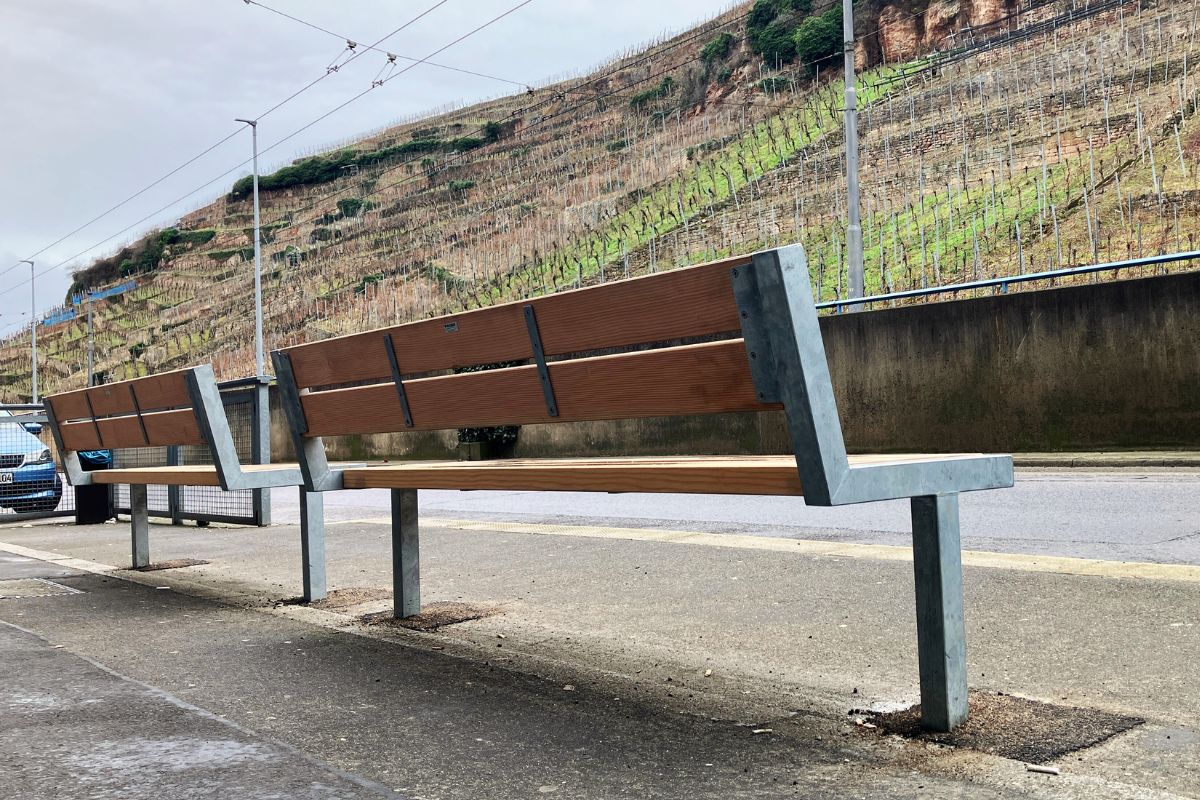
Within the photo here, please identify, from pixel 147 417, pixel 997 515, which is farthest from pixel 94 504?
pixel 997 515

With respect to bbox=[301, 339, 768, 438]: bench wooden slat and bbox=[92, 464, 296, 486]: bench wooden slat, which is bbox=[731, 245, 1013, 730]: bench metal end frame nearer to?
bbox=[301, 339, 768, 438]: bench wooden slat

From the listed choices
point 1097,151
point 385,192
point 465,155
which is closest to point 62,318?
point 385,192

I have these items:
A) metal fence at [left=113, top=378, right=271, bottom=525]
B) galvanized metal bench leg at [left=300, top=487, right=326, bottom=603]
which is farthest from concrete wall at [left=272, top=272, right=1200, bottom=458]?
galvanized metal bench leg at [left=300, top=487, right=326, bottom=603]

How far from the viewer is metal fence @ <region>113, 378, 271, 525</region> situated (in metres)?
10.5

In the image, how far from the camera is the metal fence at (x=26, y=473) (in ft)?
Result: 42.1

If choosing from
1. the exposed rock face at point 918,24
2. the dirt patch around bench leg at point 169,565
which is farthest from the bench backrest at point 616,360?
the exposed rock face at point 918,24

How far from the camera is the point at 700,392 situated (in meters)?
3.42

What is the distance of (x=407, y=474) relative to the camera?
481cm

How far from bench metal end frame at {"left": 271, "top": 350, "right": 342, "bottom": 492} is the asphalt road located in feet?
11.0

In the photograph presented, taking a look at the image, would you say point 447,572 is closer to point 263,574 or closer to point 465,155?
point 263,574

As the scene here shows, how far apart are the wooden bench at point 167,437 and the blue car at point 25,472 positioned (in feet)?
16.3

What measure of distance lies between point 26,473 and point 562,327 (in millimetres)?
11111

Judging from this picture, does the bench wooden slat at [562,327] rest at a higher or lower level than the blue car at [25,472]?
higher

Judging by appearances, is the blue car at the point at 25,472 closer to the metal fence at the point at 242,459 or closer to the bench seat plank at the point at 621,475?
the metal fence at the point at 242,459
